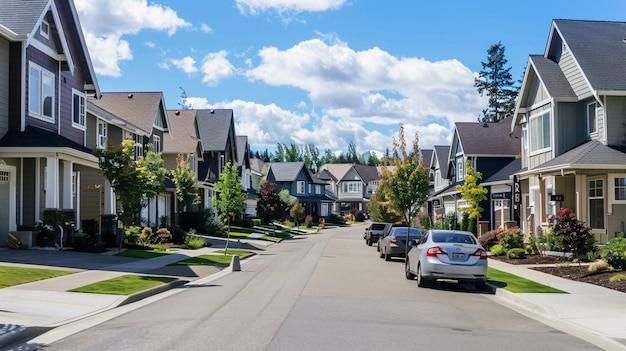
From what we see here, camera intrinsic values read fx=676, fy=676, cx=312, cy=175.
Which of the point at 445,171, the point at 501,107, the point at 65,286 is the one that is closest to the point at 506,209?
the point at 445,171

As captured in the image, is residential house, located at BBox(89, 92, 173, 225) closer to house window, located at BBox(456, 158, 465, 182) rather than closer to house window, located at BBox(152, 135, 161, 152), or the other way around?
house window, located at BBox(152, 135, 161, 152)

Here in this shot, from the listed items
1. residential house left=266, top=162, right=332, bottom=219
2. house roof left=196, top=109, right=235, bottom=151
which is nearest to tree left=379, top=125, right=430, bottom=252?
house roof left=196, top=109, right=235, bottom=151

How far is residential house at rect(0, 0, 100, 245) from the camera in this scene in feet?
78.8

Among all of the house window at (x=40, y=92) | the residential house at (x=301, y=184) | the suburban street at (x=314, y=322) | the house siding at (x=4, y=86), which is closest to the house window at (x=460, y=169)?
the house window at (x=40, y=92)

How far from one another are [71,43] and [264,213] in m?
45.9

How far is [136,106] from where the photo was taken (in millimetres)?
45344

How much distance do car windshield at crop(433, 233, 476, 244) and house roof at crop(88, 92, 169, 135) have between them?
28119 mm

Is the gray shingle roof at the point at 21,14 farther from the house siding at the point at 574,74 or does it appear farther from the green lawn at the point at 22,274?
the house siding at the point at 574,74

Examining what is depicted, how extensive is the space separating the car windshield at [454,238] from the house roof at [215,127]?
44063mm

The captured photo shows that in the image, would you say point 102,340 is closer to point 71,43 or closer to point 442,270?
point 442,270

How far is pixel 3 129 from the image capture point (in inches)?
958

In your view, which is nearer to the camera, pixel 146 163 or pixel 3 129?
pixel 3 129

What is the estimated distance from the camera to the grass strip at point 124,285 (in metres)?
15.4

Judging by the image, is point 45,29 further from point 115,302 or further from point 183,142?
point 183,142
